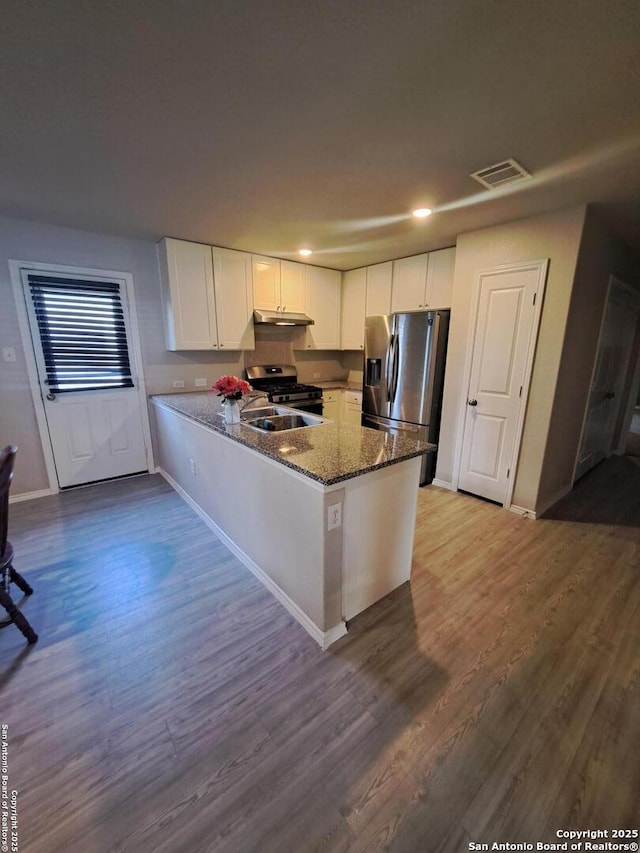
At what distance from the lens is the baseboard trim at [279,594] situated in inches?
Answer: 67.2

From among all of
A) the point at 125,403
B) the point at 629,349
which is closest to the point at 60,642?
the point at 125,403

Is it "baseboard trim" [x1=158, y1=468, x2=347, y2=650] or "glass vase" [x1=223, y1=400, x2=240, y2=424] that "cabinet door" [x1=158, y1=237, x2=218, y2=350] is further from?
"baseboard trim" [x1=158, y1=468, x2=347, y2=650]

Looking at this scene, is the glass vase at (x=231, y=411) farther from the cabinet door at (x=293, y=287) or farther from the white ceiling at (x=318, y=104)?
the cabinet door at (x=293, y=287)

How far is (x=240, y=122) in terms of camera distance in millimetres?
1546

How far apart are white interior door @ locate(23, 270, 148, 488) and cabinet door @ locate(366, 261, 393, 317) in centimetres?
287

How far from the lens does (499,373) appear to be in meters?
2.97

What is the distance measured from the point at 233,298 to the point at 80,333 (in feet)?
5.15

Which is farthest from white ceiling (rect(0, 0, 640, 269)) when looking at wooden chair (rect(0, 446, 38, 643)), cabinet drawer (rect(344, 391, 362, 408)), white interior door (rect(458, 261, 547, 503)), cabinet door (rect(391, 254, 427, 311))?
cabinet drawer (rect(344, 391, 362, 408))

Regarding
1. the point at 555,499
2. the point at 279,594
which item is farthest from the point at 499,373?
the point at 279,594

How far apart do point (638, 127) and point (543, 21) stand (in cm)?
90

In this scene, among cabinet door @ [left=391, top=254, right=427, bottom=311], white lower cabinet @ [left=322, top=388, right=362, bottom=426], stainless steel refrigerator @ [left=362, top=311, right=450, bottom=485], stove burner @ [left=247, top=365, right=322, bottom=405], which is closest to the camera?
stainless steel refrigerator @ [left=362, top=311, right=450, bottom=485]

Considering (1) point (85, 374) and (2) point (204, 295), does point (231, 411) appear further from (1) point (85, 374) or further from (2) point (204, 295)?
(1) point (85, 374)

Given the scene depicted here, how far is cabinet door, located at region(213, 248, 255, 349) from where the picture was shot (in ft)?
11.9

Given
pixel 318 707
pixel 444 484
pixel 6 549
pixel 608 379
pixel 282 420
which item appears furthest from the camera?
pixel 608 379
